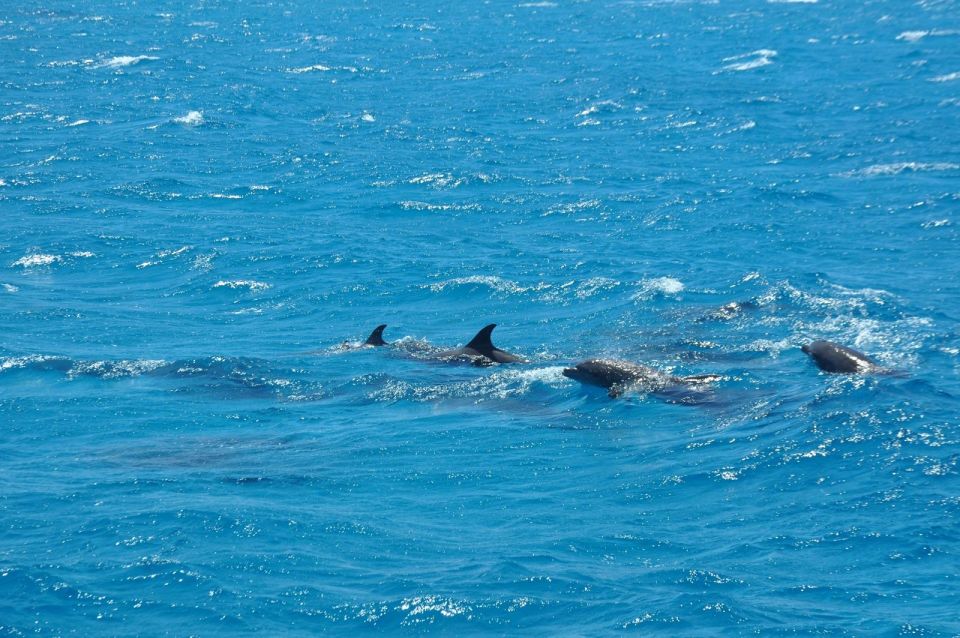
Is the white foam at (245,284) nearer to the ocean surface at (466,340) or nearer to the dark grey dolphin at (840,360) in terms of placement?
the ocean surface at (466,340)

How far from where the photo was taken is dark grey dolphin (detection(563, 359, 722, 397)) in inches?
834

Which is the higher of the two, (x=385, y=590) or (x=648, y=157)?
(x=385, y=590)

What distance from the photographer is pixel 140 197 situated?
36.8 meters

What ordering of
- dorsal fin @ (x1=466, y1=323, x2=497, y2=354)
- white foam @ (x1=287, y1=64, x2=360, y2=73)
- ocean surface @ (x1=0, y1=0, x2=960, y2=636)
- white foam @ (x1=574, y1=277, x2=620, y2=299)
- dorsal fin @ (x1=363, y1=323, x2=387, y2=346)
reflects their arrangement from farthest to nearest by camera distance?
white foam @ (x1=287, y1=64, x2=360, y2=73) → white foam @ (x1=574, y1=277, x2=620, y2=299) → dorsal fin @ (x1=363, y1=323, x2=387, y2=346) → dorsal fin @ (x1=466, y1=323, x2=497, y2=354) → ocean surface @ (x1=0, y1=0, x2=960, y2=636)

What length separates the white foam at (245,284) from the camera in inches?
1156

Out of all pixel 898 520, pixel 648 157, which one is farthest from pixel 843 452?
pixel 648 157

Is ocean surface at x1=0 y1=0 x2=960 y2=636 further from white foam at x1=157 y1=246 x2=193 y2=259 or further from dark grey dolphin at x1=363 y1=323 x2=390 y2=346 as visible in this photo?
dark grey dolphin at x1=363 y1=323 x2=390 y2=346

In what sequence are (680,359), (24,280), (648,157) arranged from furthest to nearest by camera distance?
1. (648,157)
2. (24,280)
3. (680,359)

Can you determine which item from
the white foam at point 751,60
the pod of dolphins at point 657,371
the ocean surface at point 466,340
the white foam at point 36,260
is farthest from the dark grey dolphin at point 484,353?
the white foam at point 751,60

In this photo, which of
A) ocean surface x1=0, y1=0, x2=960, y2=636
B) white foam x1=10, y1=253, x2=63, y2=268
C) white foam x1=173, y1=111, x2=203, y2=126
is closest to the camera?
ocean surface x1=0, y1=0, x2=960, y2=636

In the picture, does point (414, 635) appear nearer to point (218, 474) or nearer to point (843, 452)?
point (218, 474)

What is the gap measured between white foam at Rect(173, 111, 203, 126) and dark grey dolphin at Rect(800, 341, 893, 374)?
104 ft

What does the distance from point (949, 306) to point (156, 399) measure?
1700 cm

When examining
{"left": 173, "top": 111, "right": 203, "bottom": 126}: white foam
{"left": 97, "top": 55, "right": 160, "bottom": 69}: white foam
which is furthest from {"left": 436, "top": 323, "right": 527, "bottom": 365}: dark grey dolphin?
{"left": 97, "top": 55, "right": 160, "bottom": 69}: white foam
